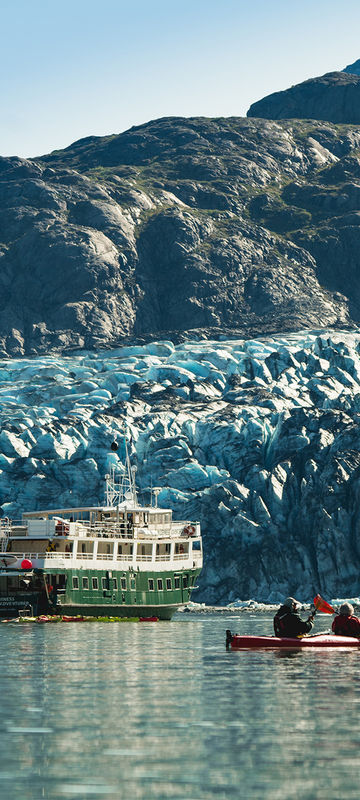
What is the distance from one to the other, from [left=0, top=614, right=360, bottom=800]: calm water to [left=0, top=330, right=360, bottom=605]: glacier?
286 feet

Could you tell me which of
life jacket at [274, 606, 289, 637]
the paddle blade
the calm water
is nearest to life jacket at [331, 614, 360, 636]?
the paddle blade

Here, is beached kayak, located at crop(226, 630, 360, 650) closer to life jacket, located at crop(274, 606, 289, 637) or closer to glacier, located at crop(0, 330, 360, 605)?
life jacket, located at crop(274, 606, 289, 637)

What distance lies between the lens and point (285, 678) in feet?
114

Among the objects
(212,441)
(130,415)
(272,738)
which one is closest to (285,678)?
(272,738)

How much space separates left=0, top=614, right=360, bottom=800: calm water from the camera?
18.9 metres

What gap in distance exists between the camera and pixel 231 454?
5689 inches

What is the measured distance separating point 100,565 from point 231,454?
62.4 meters

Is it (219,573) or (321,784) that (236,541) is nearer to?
(219,573)

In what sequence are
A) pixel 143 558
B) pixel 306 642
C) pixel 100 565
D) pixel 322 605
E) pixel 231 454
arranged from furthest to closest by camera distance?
pixel 231 454, pixel 143 558, pixel 100 565, pixel 322 605, pixel 306 642

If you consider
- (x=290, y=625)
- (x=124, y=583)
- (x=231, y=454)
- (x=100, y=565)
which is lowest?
(x=290, y=625)

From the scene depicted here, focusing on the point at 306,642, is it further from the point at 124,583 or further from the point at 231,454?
the point at 231,454

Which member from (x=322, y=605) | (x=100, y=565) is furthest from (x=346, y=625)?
(x=100, y=565)

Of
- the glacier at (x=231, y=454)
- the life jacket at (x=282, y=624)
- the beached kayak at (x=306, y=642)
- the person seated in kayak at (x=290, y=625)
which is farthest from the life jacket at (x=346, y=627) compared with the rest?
the glacier at (x=231, y=454)

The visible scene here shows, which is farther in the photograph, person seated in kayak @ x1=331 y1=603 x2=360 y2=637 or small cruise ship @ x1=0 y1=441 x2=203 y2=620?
small cruise ship @ x1=0 y1=441 x2=203 y2=620
